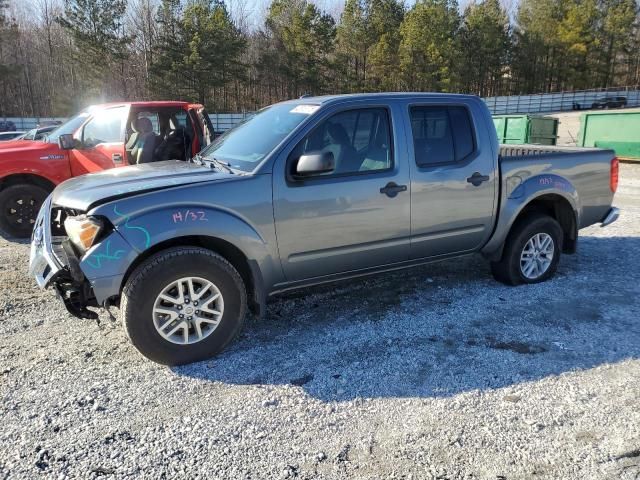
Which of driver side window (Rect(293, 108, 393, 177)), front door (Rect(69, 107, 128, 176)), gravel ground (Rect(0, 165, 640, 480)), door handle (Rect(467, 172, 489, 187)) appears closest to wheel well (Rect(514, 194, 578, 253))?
gravel ground (Rect(0, 165, 640, 480))

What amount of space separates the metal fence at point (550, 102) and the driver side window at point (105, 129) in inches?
1856

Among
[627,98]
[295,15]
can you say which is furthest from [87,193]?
[627,98]

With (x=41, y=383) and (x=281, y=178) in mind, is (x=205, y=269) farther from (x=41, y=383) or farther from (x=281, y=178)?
(x=41, y=383)

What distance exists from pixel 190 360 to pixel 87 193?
1373mm

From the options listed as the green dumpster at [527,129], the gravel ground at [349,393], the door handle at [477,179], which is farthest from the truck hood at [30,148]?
the green dumpster at [527,129]

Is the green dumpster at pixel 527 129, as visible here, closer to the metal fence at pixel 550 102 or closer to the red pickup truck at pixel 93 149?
the red pickup truck at pixel 93 149

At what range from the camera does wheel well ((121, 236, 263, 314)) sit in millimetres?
3500

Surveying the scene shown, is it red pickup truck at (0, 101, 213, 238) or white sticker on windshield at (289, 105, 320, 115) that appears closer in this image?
white sticker on windshield at (289, 105, 320, 115)

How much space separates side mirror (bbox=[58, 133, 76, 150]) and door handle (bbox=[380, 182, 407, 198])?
506cm

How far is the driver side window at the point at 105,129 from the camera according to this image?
7234 millimetres

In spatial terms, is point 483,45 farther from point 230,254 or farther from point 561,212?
point 230,254

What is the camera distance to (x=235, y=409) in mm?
3066

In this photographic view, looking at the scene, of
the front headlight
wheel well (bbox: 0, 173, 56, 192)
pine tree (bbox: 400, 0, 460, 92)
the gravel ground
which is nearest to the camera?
the gravel ground

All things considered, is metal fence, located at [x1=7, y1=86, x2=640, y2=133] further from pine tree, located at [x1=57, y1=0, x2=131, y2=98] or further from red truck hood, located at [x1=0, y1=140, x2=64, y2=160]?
red truck hood, located at [x1=0, y1=140, x2=64, y2=160]
